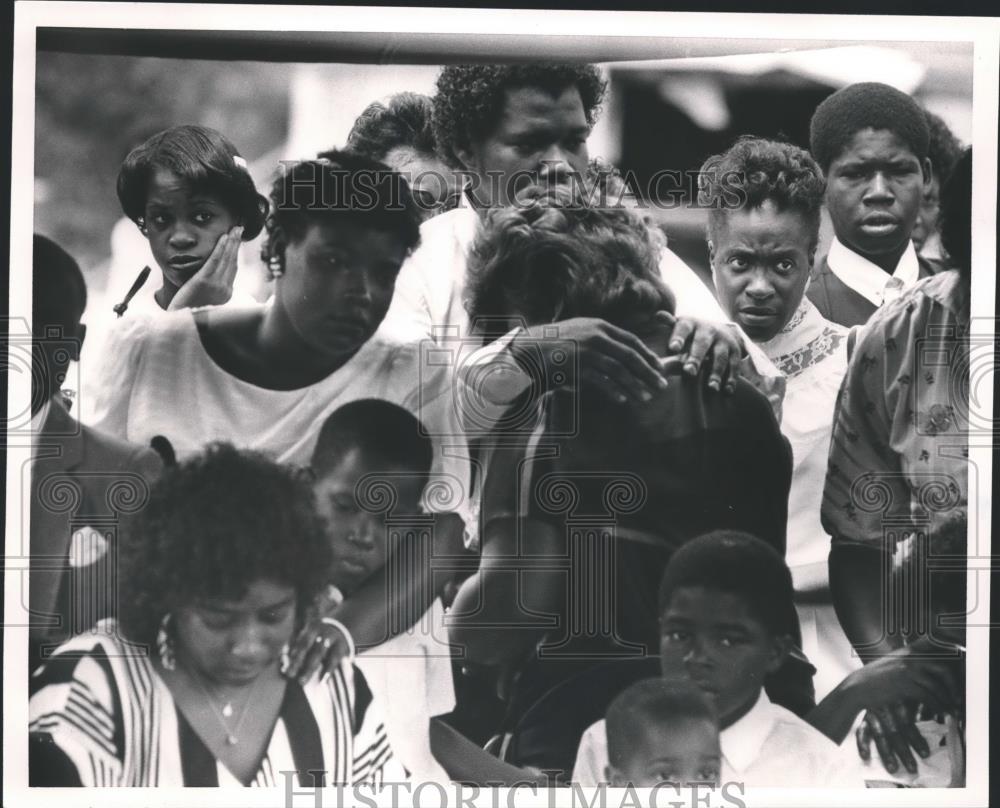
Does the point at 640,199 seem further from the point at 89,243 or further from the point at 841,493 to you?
the point at 89,243

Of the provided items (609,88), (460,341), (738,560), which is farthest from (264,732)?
(609,88)

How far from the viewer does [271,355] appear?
2824 millimetres

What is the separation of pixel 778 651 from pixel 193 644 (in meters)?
1.48

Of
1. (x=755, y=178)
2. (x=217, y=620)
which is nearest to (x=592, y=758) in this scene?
(x=217, y=620)

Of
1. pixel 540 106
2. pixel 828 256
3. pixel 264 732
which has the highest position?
pixel 540 106

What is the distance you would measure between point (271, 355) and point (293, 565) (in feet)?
1.75

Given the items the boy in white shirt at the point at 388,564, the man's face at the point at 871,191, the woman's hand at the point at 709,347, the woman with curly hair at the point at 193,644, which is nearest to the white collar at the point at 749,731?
the boy in white shirt at the point at 388,564

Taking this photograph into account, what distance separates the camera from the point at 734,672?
2.84 metres

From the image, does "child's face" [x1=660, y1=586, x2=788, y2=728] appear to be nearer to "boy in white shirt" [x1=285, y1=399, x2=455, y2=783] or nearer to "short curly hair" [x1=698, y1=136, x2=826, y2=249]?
"boy in white shirt" [x1=285, y1=399, x2=455, y2=783]

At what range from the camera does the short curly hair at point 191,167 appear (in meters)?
2.82

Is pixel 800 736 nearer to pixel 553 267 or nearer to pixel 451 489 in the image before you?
pixel 451 489

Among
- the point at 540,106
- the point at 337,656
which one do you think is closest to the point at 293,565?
the point at 337,656

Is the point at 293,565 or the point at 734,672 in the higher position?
the point at 293,565

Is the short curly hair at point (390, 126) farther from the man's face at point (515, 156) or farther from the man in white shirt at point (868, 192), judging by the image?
the man in white shirt at point (868, 192)
